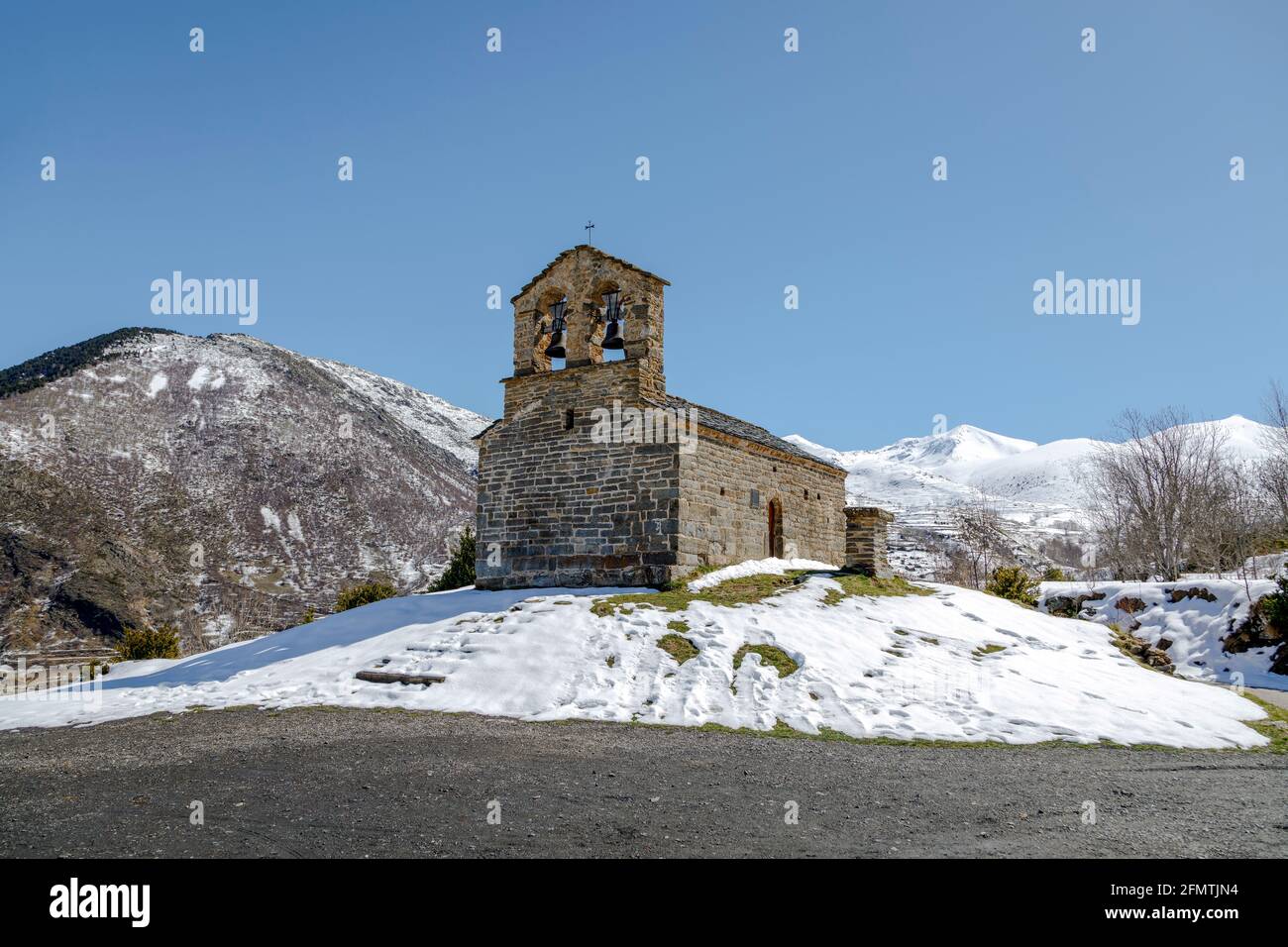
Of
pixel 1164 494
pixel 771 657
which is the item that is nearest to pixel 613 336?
pixel 771 657

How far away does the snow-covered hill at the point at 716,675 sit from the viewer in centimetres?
1125

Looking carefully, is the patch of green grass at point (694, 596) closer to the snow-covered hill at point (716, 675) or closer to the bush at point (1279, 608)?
the snow-covered hill at point (716, 675)

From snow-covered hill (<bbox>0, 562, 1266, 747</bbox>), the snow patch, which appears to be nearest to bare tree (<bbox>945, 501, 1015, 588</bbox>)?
snow-covered hill (<bbox>0, 562, 1266, 747</bbox>)

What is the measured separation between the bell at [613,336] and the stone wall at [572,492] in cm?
66

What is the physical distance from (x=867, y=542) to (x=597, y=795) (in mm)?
15108

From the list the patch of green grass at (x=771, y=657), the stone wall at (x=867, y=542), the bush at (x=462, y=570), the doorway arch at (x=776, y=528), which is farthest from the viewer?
the bush at (x=462, y=570)

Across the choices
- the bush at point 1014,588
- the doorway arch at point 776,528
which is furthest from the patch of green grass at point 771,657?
the bush at point 1014,588

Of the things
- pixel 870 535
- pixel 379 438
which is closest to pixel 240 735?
pixel 870 535

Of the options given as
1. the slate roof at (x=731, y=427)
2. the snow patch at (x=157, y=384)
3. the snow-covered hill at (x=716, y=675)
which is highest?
the snow patch at (x=157, y=384)

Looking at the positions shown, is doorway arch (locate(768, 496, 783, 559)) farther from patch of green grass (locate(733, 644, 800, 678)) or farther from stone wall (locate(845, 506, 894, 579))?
patch of green grass (locate(733, 644, 800, 678))

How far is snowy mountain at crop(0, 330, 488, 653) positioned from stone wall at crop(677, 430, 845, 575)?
149 ft

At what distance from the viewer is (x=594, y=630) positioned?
14.5 metres

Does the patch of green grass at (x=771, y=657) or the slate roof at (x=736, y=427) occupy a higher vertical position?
Answer: the slate roof at (x=736, y=427)
